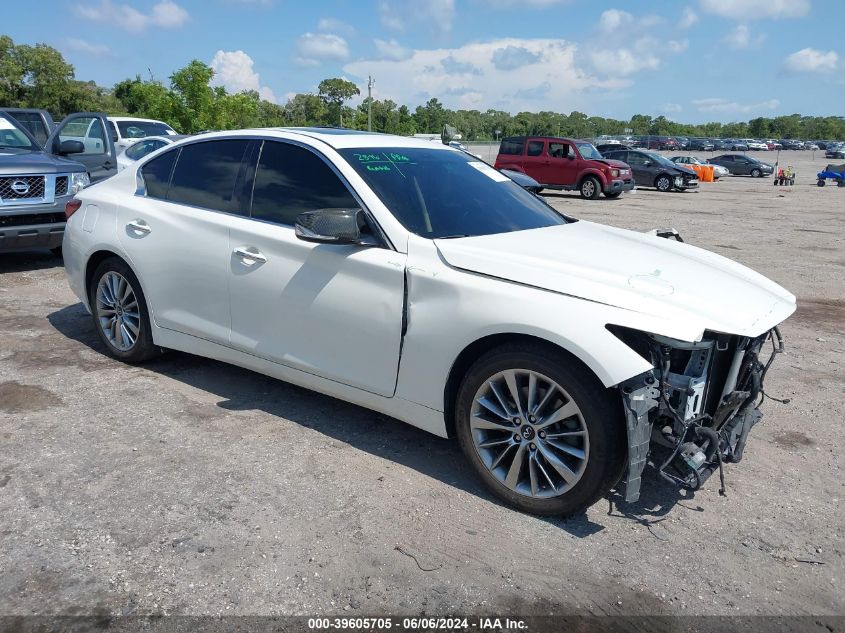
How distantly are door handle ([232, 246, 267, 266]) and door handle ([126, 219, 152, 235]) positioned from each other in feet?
3.08

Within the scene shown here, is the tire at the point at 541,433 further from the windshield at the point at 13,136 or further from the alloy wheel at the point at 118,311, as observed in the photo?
the windshield at the point at 13,136

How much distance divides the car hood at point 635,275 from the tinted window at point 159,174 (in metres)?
2.37

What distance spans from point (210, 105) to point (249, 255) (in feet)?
113

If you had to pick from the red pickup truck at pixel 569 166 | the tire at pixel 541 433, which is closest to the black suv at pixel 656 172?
the red pickup truck at pixel 569 166

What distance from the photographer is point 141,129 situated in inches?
610

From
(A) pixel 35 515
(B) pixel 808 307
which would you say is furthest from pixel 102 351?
(B) pixel 808 307

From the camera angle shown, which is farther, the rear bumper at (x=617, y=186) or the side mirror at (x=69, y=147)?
the rear bumper at (x=617, y=186)

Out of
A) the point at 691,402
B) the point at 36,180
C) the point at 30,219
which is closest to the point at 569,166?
the point at 36,180

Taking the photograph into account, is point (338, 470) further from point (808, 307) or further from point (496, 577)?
point (808, 307)

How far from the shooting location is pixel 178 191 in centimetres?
491

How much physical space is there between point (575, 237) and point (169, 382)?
2.94 meters

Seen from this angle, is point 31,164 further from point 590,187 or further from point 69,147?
point 590,187

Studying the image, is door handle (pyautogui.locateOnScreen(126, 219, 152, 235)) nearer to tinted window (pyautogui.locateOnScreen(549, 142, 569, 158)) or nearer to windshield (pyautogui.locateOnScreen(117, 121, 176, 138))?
windshield (pyautogui.locateOnScreen(117, 121, 176, 138))

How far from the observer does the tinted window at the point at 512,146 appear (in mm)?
24672
